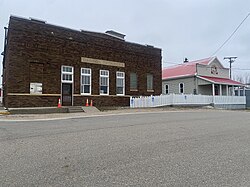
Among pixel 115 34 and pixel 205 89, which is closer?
pixel 115 34

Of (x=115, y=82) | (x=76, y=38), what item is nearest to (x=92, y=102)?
(x=115, y=82)

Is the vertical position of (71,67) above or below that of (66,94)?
above

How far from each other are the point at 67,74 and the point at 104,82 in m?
4.00

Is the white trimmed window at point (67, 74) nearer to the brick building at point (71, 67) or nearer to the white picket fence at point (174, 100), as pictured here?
the brick building at point (71, 67)

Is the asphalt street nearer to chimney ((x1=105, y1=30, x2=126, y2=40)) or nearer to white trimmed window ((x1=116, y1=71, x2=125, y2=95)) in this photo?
white trimmed window ((x1=116, y1=71, x2=125, y2=95))

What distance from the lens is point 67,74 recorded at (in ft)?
71.0

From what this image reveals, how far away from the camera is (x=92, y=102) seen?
74.9ft

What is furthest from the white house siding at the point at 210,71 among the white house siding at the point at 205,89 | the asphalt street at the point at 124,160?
the asphalt street at the point at 124,160

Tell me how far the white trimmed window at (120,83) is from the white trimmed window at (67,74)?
5.16m

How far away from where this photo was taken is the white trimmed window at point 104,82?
936 inches

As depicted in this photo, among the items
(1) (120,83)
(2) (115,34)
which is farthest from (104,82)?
(2) (115,34)

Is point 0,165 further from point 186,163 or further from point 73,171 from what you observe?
point 186,163

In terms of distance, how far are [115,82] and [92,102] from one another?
346cm

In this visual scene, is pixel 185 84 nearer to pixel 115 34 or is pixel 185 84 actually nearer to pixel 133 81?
pixel 133 81
